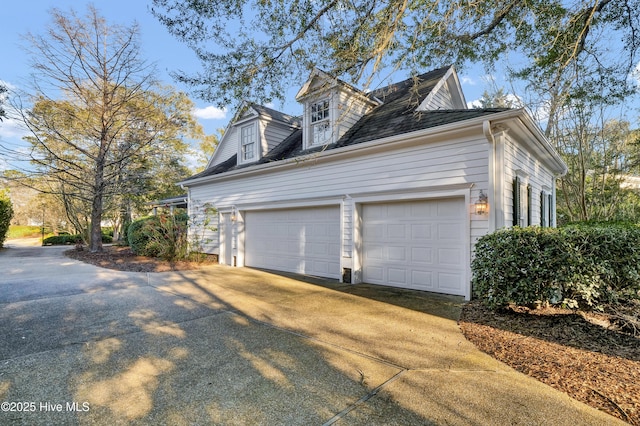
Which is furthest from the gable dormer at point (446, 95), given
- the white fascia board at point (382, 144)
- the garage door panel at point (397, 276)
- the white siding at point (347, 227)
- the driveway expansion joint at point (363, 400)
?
the driveway expansion joint at point (363, 400)

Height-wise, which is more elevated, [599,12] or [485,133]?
[599,12]

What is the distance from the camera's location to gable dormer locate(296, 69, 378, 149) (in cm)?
839

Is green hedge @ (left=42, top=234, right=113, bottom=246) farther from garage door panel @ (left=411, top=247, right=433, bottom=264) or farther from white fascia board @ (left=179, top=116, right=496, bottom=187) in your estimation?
garage door panel @ (left=411, top=247, right=433, bottom=264)

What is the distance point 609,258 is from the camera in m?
4.05

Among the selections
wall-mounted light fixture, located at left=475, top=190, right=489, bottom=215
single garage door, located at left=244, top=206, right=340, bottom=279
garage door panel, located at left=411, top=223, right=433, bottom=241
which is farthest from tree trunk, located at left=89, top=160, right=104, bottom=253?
wall-mounted light fixture, located at left=475, top=190, right=489, bottom=215

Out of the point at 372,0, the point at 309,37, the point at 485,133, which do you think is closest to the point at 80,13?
the point at 309,37

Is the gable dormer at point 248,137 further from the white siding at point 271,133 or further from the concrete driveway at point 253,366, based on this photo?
the concrete driveway at point 253,366

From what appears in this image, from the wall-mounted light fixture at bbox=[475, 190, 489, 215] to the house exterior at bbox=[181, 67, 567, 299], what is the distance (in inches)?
0.8

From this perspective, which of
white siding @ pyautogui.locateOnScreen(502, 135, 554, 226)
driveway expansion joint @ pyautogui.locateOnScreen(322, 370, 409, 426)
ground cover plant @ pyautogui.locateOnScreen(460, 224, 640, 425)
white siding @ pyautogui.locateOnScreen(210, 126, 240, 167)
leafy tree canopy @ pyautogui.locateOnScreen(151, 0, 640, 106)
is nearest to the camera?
driveway expansion joint @ pyautogui.locateOnScreen(322, 370, 409, 426)

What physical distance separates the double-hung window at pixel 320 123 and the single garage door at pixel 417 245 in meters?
2.63

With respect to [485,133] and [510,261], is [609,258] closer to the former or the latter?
[510,261]

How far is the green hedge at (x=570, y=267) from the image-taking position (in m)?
4.00

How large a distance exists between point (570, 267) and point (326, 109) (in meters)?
6.67

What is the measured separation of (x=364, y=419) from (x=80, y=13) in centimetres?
1627
